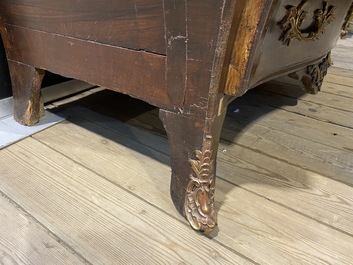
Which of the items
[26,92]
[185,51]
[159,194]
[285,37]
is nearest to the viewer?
[185,51]

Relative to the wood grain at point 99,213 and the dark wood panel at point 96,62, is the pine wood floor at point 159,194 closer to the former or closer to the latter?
the wood grain at point 99,213

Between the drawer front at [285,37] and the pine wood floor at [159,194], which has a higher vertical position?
the drawer front at [285,37]

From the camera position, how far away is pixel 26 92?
1033 mm

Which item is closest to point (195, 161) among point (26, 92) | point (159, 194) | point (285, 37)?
point (159, 194)

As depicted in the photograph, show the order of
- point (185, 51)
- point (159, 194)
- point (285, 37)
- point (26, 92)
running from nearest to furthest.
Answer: point (185, 51) < point (285, 37) < point (159, 194) < point (26, 92)

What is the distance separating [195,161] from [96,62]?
0.35m

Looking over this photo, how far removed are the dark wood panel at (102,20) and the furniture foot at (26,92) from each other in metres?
0.17

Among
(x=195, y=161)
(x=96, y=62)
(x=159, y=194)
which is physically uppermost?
(x=96, y=62)

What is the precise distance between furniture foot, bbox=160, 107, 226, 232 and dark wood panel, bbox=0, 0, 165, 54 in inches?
6.1

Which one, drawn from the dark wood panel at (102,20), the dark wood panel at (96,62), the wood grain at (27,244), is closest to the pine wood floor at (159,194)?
the wood grain at (27,244)

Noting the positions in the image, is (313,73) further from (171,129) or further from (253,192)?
(171,129)

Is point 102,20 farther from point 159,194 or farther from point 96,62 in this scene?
point 159,194

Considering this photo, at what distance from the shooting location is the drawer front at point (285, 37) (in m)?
0.57

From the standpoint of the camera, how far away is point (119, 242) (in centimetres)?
64
